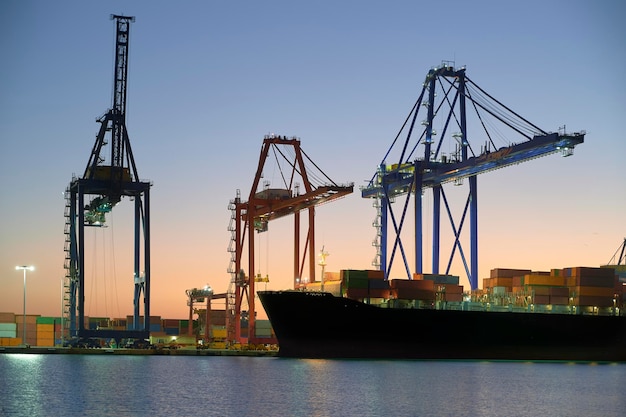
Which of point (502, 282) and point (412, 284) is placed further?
point (502, 282)

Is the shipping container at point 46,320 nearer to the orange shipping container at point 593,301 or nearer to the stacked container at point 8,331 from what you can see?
the stacked container at point 8,331

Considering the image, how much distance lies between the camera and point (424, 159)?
77375mm

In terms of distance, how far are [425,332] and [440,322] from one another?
115cm

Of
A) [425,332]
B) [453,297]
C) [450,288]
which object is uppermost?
[450,288]

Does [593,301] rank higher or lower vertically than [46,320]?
higher

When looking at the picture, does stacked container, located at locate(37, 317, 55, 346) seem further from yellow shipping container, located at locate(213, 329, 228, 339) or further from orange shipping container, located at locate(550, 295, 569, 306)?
orange shipping container, located at locate(550, 295, 569, 306)

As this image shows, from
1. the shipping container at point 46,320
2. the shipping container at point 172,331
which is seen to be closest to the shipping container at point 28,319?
the shipping container at point 46,320

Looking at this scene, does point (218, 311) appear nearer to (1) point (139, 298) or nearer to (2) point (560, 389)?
(1) point (139, 298)

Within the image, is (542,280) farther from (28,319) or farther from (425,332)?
(28,319)

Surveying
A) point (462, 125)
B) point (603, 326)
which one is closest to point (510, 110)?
point (462, 125)

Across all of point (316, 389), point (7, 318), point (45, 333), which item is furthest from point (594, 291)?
point (7, 318)

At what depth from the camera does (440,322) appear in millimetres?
66312

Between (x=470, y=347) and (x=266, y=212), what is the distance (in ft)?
66.2

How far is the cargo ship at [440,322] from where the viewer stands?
212ft
